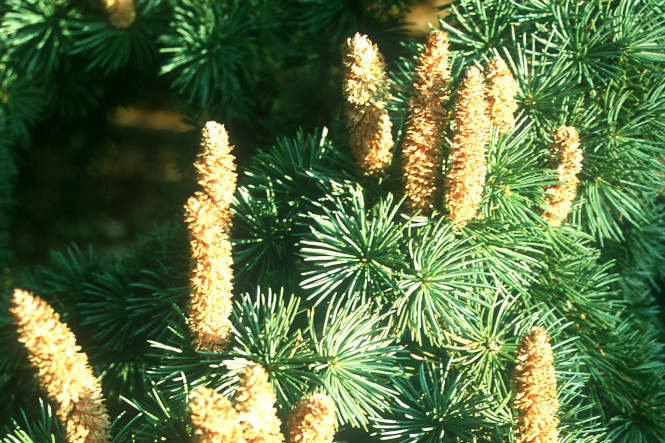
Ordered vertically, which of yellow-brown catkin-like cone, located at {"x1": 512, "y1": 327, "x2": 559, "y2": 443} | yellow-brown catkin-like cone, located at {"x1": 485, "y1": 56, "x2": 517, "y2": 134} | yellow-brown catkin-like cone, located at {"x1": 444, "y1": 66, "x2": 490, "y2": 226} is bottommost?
yellow-brown catkin-like cone, located at {"x1": 512, "y1": 327, "x2": 559, "y2": 443}

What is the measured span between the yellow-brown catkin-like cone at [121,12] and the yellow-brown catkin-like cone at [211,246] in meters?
0.30

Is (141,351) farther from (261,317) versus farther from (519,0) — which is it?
(519,0)

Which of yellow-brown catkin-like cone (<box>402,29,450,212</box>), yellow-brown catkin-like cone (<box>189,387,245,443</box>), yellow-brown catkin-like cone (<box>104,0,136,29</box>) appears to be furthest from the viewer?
yellow-brown catkin-like cone (<box>104,0,136,29</box>)

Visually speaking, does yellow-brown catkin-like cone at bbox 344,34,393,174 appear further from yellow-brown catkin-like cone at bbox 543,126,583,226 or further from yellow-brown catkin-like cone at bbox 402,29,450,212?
yellow-brown catkin-like cone at bbox 543,126,583,226

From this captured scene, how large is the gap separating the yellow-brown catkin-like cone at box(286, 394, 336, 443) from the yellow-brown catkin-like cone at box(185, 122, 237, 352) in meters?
0.09

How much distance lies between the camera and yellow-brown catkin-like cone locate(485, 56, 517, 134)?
423 mm

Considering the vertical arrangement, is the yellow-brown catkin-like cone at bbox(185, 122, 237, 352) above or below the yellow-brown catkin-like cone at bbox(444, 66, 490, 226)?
below

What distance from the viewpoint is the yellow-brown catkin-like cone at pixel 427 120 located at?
1.32 feet

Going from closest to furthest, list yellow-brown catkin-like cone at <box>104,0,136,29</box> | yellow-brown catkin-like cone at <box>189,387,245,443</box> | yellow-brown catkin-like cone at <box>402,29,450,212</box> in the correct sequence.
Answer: yellow-brown catkin-like cone at <box>189,387,245,443</box> < yellow-brown catkin-like cone at <box>402,29,450,212</box> < yellow-brown catkin-like cone at <box>104,0,136,29</box>

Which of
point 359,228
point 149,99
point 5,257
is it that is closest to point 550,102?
point 359,228

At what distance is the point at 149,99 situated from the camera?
0.78m

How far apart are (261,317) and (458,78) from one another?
24 centimetres

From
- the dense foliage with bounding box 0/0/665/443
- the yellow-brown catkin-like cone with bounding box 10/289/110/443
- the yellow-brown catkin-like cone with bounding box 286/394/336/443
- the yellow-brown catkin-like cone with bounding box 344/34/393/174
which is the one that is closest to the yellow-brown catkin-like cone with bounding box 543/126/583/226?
the dense foliage with bounding box 0/0/665/443

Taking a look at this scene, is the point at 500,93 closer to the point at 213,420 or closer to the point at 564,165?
the point at 564,165
